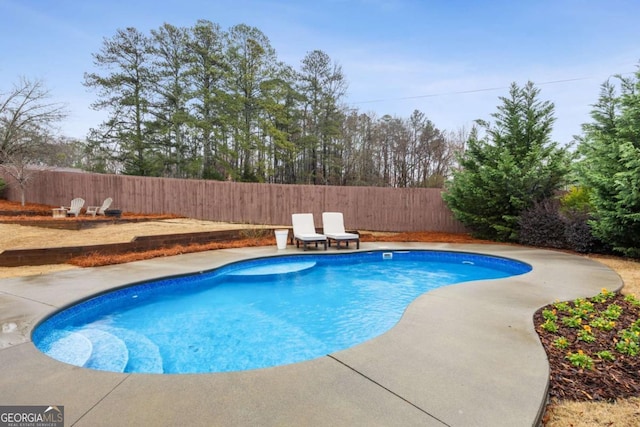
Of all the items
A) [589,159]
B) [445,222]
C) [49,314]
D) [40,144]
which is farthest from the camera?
A: [40,144]

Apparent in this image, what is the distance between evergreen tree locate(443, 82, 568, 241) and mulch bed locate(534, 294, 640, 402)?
7.35 meters

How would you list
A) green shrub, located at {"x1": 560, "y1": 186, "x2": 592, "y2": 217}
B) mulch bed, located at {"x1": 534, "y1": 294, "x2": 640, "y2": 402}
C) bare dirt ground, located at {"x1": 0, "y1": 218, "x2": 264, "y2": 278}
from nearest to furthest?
→ mulch bed, located at {"x1": 534, "y1": 294, "x2": 640, "y2": 402}, bare dirt ground, located at {"x1": 0, "y1": 218, "x2": 264, "y2": 278}, green shrub, located at {"x1": 560, "y1": 186, "x2": 592, "y2": 217}

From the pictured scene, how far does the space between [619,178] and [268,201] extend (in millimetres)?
10643

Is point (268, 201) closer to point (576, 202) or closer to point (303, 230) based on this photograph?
point (303, 230)

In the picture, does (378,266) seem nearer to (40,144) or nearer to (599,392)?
(599,392)

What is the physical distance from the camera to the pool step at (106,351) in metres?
3.26

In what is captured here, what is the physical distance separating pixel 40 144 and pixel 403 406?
72.8ft

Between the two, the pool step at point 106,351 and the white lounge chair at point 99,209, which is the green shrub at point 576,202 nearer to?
the pool step at point 106,351

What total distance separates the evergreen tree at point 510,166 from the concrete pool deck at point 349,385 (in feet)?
23.6

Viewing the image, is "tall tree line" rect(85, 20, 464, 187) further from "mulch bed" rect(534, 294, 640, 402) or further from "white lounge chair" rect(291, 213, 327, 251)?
"mulch bed" rect(534, 294, 640, 402)

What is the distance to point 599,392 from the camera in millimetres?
2404

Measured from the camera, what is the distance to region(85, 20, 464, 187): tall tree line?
61.4ft

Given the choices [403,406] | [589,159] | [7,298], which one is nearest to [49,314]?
[7,298]

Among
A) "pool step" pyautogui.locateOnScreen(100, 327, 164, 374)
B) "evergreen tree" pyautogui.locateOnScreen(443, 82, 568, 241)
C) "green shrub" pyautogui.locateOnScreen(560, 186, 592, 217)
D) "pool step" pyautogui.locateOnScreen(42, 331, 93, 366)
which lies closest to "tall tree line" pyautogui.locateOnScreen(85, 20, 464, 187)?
"evergreen tree" pyautogui.locateOnScreen(443, 82, 568, 241)
